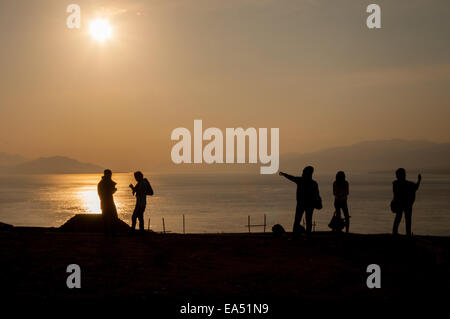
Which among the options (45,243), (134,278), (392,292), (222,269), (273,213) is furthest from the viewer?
(273,213)

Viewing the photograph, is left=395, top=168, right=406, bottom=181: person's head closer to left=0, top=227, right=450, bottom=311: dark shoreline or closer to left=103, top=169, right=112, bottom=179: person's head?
left=0, top=227, right=450, bottom=311: dark shoreline

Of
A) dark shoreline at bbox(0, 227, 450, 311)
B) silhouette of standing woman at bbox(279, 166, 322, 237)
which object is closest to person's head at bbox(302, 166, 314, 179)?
silhouette of standing woman at bbox(279, 166, 322, 237)

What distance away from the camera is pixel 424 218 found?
9956 cm

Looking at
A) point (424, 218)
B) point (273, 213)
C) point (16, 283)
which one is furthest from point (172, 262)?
point (273, 213)

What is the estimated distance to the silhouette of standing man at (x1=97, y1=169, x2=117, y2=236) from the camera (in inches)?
599

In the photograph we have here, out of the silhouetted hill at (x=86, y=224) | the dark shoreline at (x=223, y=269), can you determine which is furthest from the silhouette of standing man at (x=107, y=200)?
the silhouetted hill at (x=86, y=224)

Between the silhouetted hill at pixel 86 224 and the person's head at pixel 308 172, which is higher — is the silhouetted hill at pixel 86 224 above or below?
below

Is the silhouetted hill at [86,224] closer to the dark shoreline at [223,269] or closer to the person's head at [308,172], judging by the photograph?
the dark shoreline at [223,269]

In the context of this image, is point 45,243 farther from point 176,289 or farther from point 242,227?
point 242,227

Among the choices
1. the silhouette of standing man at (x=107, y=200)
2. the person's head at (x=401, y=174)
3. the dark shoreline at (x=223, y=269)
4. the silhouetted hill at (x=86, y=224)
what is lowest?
the silhouetted hill at (x=86, y=224)

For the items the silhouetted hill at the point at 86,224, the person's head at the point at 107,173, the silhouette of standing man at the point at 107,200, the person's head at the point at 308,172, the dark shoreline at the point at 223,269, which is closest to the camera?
the dark shoreline at the point at 223,269

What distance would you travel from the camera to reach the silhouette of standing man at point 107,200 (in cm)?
1520
